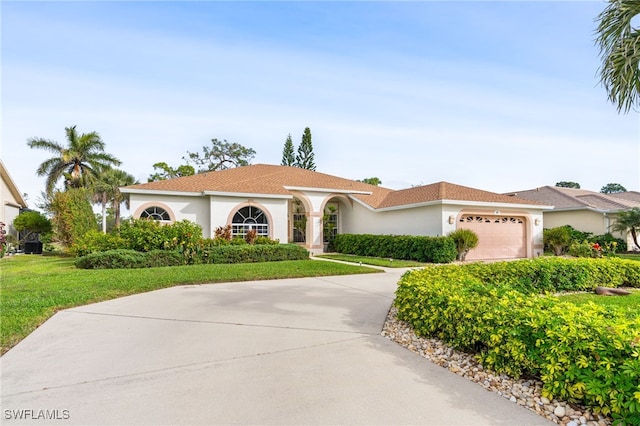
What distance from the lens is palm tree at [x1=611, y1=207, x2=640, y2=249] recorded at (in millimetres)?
19453

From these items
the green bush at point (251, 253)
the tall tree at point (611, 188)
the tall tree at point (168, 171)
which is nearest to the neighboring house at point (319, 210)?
the green bush at point (251, 253)

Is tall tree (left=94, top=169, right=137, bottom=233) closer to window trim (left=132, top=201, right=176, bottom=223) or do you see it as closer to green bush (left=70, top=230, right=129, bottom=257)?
window trim (left=132, top=201, right=176, bottom=223)

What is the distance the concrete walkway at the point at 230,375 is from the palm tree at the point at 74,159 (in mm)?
28766

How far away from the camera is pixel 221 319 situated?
605cm

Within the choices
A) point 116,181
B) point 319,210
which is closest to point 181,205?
point 319,210

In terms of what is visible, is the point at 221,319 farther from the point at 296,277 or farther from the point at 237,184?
the point at 237,184

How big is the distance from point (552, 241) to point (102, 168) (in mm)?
35380

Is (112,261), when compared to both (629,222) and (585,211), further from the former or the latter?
(585,211)

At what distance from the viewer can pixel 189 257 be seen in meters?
14.0

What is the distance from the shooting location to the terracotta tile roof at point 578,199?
74.6 feet

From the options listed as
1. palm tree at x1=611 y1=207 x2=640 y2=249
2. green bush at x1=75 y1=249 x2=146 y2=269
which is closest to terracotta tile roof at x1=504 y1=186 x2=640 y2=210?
palm tree at x1=611 y1=207 x2=640 y2=249

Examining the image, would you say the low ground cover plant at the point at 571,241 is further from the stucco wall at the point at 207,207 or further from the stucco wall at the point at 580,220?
the stucco wall at the point at 207,207

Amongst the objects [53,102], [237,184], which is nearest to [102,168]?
[237,184]

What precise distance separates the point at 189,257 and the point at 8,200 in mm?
18982
